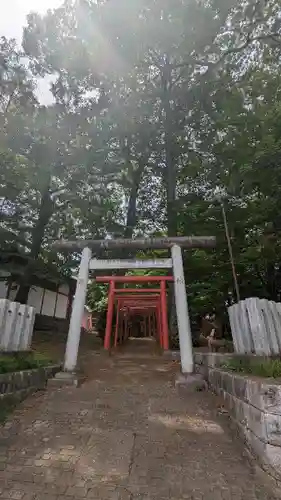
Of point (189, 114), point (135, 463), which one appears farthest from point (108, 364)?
point (189, 114)

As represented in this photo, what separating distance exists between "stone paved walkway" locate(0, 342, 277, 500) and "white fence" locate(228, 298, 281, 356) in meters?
1.27

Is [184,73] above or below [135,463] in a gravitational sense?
above

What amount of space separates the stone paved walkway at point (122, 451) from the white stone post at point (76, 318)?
1243 mm

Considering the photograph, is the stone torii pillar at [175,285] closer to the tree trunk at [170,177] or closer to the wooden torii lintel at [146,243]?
the wooden torii lintel at [146,243]

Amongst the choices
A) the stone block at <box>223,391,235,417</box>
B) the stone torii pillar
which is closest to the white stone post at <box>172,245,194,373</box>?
the stone torii pillar

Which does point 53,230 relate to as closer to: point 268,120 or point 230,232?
point 230,232

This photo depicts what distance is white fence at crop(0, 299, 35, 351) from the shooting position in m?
5.32

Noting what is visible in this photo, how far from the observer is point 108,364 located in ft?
29.8

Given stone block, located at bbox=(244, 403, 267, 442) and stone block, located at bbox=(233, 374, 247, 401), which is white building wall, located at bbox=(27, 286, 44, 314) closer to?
stone block, located at bbox=(233, 374, 247, 401)

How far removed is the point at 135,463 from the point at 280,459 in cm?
153

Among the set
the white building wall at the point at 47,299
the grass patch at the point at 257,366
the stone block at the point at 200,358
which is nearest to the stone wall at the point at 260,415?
the grass patch at the point at 257,366

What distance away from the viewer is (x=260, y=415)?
10.2ft

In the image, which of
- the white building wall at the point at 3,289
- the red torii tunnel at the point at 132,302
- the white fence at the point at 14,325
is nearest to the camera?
the white fence at the point at 14,325

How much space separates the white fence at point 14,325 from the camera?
5316 millimetres
